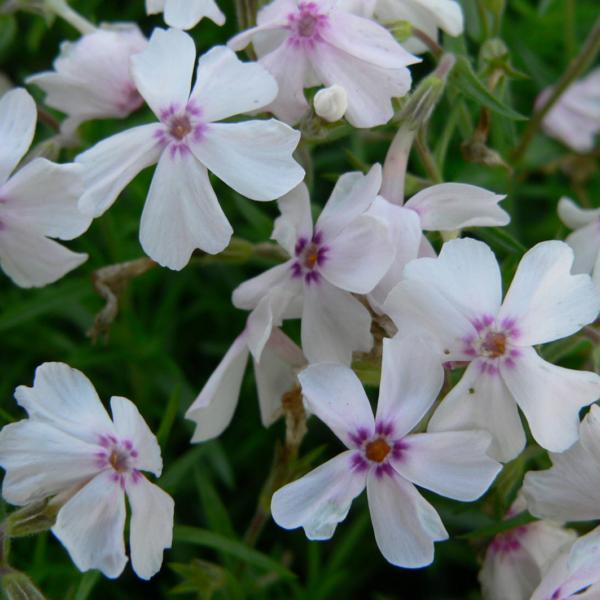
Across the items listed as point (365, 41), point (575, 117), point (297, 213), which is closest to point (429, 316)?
point (297, 213)

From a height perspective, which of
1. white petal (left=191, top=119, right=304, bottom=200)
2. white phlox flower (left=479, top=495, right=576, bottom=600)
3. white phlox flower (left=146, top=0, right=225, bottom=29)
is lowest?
white phlox flower (left=479, top=495, right=576, bottom=600)

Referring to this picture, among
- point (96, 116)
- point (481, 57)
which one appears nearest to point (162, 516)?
point (96, 116)

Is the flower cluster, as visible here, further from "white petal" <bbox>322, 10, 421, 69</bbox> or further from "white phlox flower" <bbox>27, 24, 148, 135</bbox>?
"white phlox flower" <bbox>27, 24, 148, 135</bbox>

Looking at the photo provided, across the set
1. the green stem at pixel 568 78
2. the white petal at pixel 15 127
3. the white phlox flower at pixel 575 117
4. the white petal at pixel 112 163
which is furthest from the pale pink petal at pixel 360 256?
the white phlox flower at pixel 575 117

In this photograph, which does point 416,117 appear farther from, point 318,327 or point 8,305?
point 8,305

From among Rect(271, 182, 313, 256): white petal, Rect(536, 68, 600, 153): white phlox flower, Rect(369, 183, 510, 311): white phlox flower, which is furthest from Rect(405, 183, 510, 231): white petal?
Rect(536, 68, 600, 153): white phlox flower

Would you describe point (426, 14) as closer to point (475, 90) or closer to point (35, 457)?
point (475, 90)

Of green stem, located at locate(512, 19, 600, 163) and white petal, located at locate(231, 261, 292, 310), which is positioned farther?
green stem, located at locate(512, 19, 600, 163)

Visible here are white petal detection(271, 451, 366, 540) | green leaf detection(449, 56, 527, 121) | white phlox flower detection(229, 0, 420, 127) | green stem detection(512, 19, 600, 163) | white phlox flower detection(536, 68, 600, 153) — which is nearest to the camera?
white petal detection(271, 451, 366, 540)

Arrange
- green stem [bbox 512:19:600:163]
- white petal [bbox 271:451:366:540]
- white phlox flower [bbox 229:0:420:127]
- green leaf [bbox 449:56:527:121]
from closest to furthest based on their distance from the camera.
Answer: white petal [bbox 271:451:366:540], white phlox flower [bbox 229:0:420:127], green leaf [bbox 449:56:527:121], green stem [bbox 512:19:600:163]
